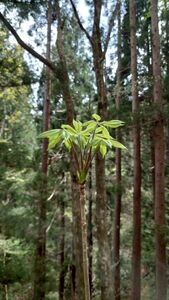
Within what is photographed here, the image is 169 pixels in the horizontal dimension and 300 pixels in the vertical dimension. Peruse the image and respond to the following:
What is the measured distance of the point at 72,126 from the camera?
401 cm

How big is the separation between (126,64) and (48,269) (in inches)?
298

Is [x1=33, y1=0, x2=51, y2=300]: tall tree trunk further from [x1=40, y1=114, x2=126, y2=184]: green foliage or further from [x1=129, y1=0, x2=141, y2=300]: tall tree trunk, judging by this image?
[x1=40, y1=114, x2=126, y2=184]: green foliage

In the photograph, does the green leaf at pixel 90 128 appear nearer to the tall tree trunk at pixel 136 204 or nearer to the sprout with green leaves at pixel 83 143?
the sprout with green leaves at pixel 83 143

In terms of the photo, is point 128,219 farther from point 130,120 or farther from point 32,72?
point 32,72

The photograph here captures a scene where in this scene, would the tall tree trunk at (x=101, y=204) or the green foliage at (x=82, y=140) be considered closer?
the green foliage at (x=82, y=140)

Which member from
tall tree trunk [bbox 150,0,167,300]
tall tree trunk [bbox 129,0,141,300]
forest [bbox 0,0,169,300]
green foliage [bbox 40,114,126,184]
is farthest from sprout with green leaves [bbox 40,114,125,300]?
tall tree trunk [bbox 129,0,141,300]

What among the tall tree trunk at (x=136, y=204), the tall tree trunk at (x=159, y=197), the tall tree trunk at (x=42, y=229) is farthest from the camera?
the tall tree trunk at (x=136, y=204)

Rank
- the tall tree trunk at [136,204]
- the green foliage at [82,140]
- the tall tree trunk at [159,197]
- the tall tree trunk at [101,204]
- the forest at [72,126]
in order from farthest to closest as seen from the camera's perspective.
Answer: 1. the tall tree trunk at [136,204]
2. the tall tree trunk at [159,197]
3. the forest at [72,126]
4. the tall tree trunk at [101,204]
5. the green foliage at [82,140]

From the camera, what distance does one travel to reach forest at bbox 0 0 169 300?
514cm

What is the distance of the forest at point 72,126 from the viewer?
5.14m

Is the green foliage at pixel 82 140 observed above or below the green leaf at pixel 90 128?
below

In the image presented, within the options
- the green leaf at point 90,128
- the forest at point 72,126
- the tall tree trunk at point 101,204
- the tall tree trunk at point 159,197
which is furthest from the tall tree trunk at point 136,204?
the green leaf at point 90,128

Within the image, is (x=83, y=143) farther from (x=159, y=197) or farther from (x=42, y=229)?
(x=42, y=229)

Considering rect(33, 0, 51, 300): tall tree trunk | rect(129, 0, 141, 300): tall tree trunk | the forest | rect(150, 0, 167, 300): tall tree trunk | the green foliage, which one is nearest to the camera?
the green foliage
